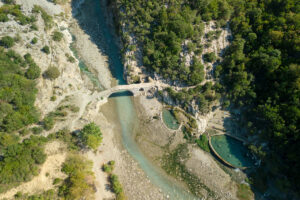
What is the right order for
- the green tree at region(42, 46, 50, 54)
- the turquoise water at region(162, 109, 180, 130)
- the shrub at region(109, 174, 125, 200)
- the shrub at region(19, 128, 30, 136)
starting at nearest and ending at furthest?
the shrub at region(109, 174, 125, 200)
the shrub at region(19, 128, 30, 136)
the turquoise water at region(162, 109, 180, 130)
the green tree at region(42, 46, 50, 54)

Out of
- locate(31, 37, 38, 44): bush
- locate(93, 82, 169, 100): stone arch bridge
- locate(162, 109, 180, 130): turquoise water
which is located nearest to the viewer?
locate(162, 109, 180, 130): turquoise water

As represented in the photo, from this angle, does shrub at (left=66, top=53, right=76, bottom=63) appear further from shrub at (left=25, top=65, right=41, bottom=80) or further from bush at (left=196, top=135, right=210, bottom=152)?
bush at (left=196, top=135, right=210, bottom=152)

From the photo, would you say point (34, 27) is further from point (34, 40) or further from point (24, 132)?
point (24, 132)

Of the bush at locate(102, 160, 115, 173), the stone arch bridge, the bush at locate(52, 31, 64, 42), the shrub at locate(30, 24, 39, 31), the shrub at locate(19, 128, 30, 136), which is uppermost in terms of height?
the shrub at locate(30, 24, 39, 31)

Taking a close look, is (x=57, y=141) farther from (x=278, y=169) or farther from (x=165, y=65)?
(x=278, y=169)

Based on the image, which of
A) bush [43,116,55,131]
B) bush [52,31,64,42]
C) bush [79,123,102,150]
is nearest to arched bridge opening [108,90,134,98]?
bush [79,123,102,150]

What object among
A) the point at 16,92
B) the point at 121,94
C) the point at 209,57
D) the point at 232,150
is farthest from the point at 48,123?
the point at 232,150

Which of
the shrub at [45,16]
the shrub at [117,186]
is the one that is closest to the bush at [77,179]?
the shrub at [117,186]

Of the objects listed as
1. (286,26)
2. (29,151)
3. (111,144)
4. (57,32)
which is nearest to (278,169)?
(286,26)
